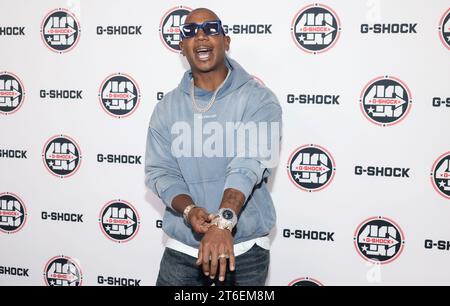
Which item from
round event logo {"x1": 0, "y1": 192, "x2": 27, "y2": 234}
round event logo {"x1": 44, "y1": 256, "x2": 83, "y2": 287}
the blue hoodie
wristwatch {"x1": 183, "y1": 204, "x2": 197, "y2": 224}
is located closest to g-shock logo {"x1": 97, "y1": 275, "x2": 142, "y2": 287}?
round event logo {"x1": 44, "y1": 256, "x2": 83, "y2": 287}

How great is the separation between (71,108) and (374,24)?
155 centimetres

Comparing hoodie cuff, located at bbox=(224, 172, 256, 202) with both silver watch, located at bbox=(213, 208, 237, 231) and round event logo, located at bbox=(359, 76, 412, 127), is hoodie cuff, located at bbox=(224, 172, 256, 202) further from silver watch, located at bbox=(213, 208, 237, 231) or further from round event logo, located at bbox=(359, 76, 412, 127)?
round event logo, located at bbox=(359, 76, 412, 127)

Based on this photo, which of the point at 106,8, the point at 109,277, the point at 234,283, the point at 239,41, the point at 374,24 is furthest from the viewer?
the point at 109,277

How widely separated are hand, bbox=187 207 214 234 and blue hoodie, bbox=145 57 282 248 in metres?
0.15

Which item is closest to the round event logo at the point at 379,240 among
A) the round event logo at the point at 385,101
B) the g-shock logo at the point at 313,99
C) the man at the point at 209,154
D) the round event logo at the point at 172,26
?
the round event logo at the point at 385,101

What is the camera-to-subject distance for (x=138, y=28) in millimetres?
2287

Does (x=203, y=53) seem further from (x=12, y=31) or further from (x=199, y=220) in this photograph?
(x=12, y=31)

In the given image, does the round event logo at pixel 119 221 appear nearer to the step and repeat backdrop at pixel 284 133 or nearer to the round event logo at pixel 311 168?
the step and repeat backdrop at pixel 284 133

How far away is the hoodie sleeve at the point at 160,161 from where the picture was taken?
1.66 meters

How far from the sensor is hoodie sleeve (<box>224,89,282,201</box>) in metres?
1.50

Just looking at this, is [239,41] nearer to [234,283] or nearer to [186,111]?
[186,111]

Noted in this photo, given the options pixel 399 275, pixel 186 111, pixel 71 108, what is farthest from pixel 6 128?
pixel 399 275

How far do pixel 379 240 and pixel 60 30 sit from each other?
189 centimetres

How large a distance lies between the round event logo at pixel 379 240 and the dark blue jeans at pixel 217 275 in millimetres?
678
